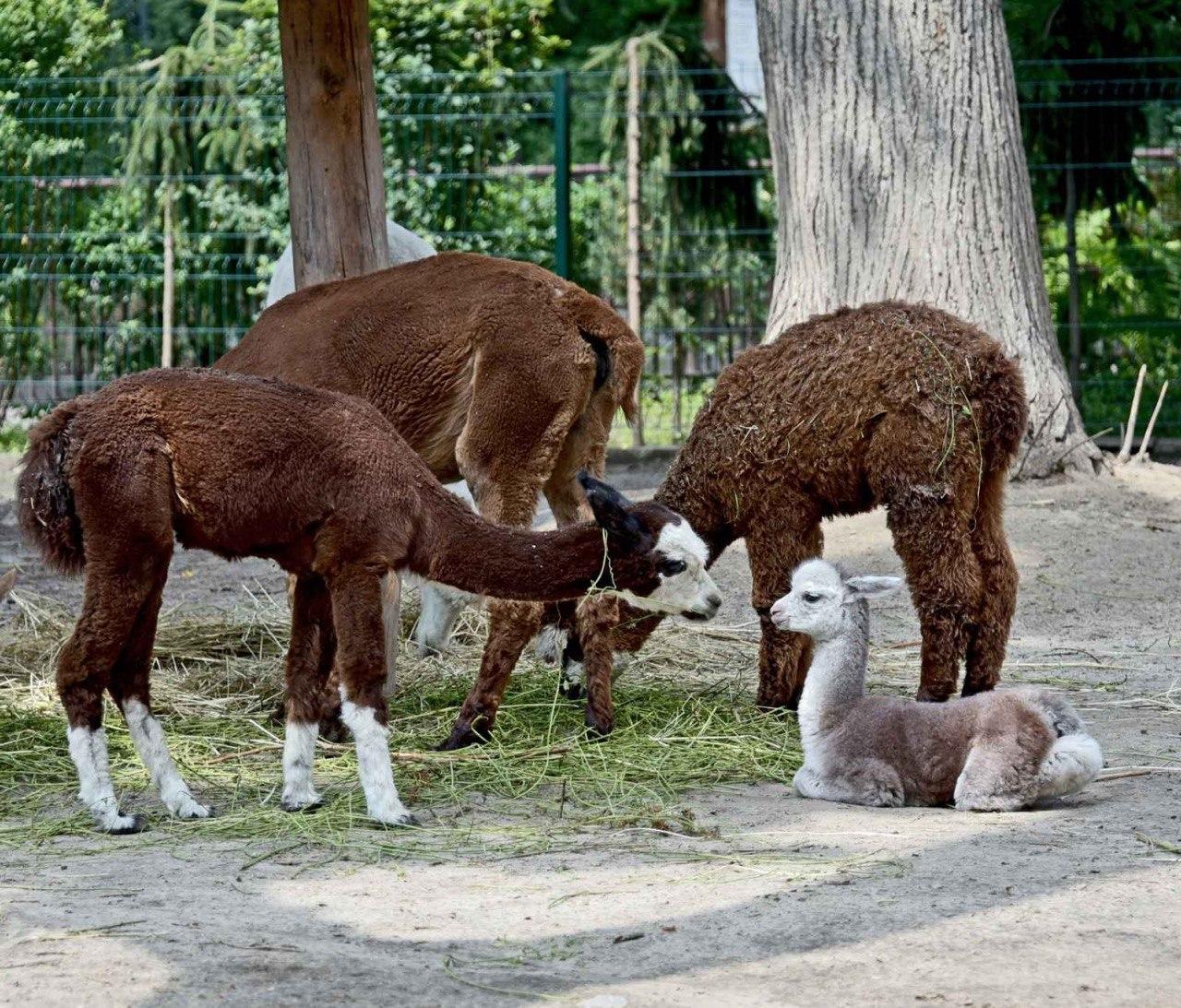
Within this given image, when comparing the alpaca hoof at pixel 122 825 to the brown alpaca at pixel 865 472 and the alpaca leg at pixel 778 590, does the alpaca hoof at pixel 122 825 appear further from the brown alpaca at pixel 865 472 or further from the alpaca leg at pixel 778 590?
the alpaca leg at pixel 778 590

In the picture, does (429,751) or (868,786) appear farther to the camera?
(429,751)

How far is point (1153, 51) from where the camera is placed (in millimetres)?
12531

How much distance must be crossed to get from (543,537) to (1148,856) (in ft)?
6.46

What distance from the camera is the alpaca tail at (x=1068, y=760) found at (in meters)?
4.79

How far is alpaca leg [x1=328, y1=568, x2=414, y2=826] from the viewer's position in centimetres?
493

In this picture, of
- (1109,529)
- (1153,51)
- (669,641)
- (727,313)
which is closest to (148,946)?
(669,641)

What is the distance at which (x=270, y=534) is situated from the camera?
5031 mm

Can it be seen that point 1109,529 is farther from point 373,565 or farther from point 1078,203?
point 373,565

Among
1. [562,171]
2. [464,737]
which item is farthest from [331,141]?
[562,171]

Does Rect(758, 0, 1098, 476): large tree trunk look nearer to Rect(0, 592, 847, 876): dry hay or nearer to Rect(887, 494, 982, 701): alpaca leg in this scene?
Rect(0, 592, 847, 876): dry hay

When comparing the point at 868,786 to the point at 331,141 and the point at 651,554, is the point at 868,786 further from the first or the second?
the point at 331,141

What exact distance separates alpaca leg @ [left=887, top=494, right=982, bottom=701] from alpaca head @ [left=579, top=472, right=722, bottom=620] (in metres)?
0.84

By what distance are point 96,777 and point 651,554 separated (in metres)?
1.76

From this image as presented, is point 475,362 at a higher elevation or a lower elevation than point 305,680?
higher
